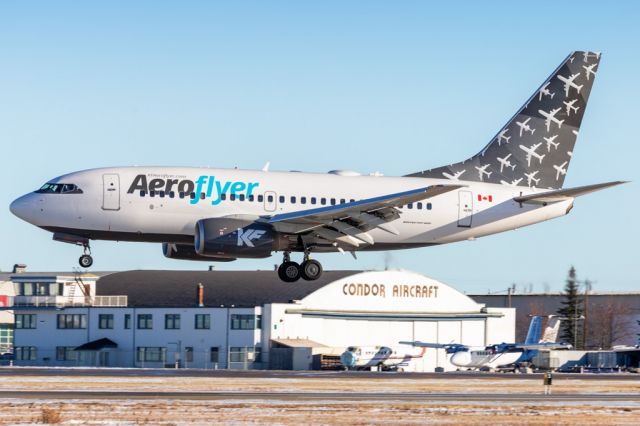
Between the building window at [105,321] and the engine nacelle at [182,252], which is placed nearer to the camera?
the engine nacelle at [182,252]

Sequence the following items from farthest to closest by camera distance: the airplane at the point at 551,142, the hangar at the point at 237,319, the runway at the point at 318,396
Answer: the hangar at the point at 237,319, the airplane at the point at 551,142, the runway at the point at 318,396

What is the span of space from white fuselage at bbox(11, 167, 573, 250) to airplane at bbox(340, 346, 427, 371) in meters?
46.4

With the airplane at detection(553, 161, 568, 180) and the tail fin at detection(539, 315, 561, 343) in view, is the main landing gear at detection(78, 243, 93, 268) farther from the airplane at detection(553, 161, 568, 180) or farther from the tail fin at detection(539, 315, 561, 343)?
the tail fin at detection(539, 315, 561, 343)

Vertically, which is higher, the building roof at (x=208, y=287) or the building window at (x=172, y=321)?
the building roof at (x=208, y=287)

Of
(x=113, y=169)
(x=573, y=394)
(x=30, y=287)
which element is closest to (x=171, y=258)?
(x=113, y=169)

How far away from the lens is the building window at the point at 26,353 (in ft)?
404

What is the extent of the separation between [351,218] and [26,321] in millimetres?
73101

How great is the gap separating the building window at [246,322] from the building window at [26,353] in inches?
828

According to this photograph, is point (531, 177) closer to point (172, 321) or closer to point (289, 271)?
point (289, 271)

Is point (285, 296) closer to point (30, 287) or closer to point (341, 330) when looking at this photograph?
point (341, 330)

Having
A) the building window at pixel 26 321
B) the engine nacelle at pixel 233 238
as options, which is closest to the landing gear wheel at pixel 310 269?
the engine nacelle at pixel 233 238

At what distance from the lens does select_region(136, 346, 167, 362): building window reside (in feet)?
387

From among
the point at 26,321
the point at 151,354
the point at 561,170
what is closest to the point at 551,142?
the point at 561,170

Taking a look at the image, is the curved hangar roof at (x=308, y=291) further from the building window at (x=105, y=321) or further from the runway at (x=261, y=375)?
the runway at (x=261, y=375)
